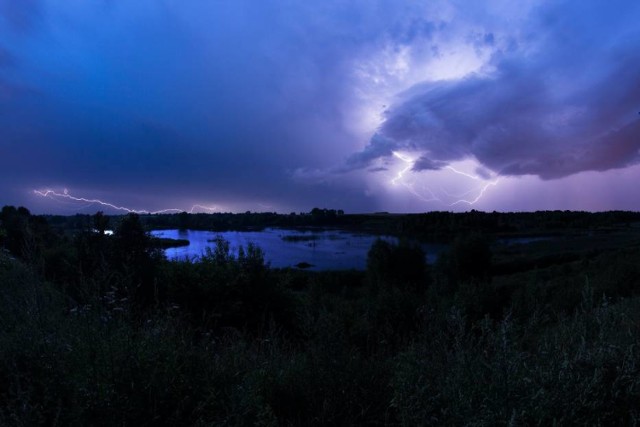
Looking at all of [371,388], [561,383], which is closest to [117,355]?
[371,388]

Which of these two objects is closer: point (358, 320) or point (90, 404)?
point (90, 404)

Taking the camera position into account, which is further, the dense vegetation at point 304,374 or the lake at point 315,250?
the lake at point 315,250

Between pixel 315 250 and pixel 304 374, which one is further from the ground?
pixel 304 374

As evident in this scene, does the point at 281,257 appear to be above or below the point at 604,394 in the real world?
below

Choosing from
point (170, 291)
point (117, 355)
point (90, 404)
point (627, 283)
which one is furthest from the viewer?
point (627, 283)

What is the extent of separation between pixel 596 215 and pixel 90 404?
14214 cm

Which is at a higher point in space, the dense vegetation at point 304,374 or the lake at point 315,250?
the dense vegetation at point 304,374

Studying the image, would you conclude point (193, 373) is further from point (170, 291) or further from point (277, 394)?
point (170, 291)

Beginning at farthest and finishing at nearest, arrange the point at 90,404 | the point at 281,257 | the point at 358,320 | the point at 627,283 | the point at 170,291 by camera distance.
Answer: the point at 281,257 < the point at 627,283 < the point at 170,291 < the point at 358,320 < the point at 90,404

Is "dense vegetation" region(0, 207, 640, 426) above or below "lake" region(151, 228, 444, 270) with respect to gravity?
above

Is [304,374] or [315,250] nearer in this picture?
[304,374]

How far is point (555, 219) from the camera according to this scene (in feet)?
366

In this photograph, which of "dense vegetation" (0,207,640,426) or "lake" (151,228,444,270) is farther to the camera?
"lake" (151,228,444,270)

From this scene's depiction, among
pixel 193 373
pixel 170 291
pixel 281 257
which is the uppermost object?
pixel 193 373
